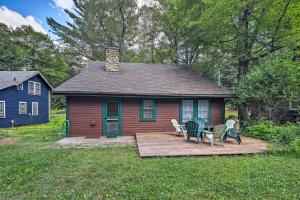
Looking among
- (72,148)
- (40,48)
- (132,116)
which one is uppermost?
(40,48)

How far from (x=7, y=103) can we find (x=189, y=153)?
15.8m

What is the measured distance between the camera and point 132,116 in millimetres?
9562

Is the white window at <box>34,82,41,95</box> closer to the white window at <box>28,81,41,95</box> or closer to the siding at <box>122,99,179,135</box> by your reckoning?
the white window at <box>28,81,41,95</box>

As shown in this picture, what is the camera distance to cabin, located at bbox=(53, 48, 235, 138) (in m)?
8.99

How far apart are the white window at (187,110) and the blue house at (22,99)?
13.6 m

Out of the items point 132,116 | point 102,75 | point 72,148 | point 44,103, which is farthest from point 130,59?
point 72,148

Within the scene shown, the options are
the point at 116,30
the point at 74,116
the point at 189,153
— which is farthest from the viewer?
the point at 116,30

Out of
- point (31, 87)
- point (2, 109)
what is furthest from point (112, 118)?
point (31, 87)

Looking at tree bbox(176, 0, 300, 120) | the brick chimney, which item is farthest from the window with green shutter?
tree bbox(176, 0, 300, 120)

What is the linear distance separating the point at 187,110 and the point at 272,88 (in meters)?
3.98

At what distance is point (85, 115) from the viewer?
9062mm

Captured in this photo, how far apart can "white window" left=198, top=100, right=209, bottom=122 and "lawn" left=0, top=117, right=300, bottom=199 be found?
4.63 metres

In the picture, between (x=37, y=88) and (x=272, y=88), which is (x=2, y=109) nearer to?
(x=37, y=88)

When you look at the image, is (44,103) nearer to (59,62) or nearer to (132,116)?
(59,62)
